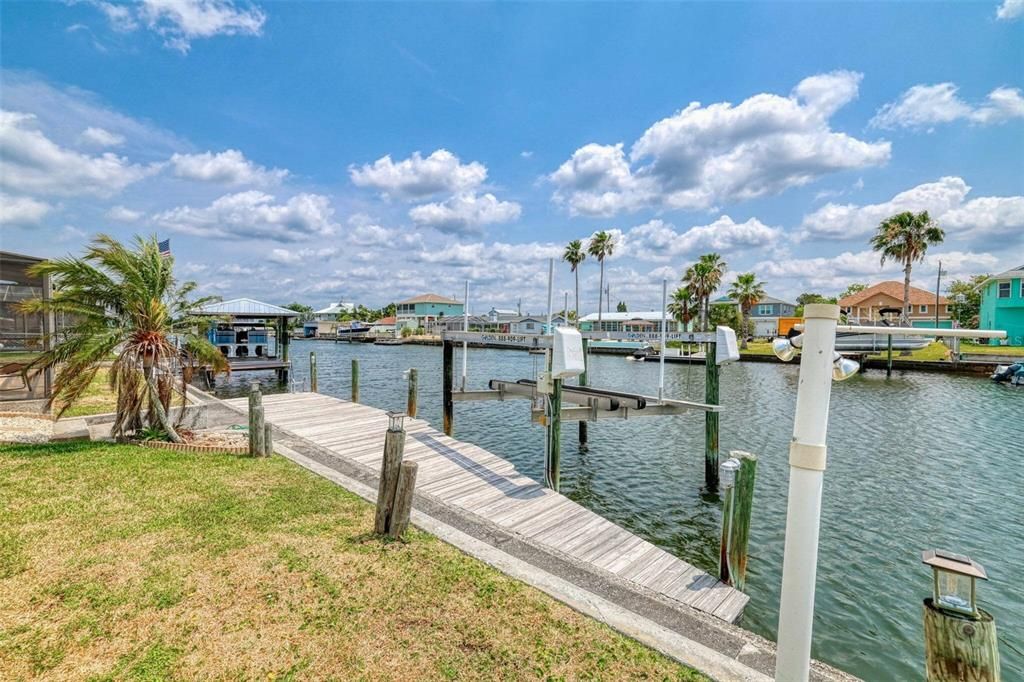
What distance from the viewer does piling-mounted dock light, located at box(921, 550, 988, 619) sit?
254cm

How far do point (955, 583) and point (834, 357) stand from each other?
1469 mm

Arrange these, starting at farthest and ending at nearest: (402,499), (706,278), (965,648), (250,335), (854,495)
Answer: (706,278), (250,335), (854,495), (402,499), (965,648)

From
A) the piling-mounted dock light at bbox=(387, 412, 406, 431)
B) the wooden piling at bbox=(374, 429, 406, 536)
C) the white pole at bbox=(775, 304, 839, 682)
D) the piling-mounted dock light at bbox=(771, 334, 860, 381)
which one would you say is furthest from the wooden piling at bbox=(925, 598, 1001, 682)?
the piling-mounted dock light at bbox=(387, 412, 406, 431)

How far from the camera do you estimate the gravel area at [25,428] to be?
866 cm

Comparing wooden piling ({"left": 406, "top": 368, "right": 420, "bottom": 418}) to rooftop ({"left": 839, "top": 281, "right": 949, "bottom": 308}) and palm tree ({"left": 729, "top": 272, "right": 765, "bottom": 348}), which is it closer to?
palm tree ({"left": 729, "top": 272, "right": 765, "bottom": 348})

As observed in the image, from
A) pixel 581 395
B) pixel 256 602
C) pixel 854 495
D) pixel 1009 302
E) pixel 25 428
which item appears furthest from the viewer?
pixel 1009 302

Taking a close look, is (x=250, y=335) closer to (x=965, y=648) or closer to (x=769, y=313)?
(x=965, y=648)

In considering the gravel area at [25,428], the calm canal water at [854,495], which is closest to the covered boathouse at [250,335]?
the calm canal water at [854,495]

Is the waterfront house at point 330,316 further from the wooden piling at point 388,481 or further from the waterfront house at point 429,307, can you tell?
the wooden piling at point 388,481

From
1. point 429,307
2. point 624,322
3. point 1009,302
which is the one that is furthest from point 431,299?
point 1009,302

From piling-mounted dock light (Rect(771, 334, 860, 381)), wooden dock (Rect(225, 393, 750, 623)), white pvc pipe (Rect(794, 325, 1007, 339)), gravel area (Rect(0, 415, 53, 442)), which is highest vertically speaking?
white pvc pipe (Rect(794, 325, 1007, 339))

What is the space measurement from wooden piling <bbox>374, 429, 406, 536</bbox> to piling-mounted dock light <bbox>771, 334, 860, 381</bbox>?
3948 millimetres

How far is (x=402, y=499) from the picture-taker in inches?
210

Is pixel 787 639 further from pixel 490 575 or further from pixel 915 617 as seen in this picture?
pixel 915 617
